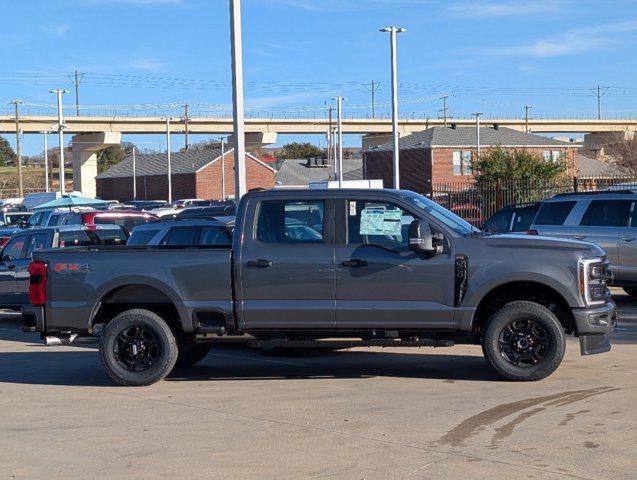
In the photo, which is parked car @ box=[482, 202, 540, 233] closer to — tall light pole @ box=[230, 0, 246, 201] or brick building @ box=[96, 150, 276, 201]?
tall light pole @ box=[230, 0, 246, 201]

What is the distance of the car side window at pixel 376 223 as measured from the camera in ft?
33.8

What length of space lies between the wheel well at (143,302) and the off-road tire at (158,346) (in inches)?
7.0

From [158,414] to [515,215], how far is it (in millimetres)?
13051

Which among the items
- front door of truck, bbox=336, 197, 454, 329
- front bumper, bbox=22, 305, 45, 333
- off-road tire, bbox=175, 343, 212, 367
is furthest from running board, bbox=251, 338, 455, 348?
front bumper, bbox=22, 305, 45, 333

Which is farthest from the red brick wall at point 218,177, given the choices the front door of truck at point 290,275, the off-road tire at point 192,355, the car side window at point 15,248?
the front door of truck at point 290,275

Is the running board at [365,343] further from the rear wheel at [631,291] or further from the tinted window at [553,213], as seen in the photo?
the rear wheel at [631,291]

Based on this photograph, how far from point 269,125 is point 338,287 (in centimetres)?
9080

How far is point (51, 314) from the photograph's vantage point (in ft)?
35.3

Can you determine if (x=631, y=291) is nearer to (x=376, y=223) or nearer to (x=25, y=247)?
(x=376, y=223)

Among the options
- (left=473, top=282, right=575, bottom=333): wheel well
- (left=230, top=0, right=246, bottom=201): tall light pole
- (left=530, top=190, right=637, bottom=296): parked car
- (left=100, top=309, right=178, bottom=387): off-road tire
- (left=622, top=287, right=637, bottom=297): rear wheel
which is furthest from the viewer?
(left=622, top=287, right=637, bottom=297): rear wheel

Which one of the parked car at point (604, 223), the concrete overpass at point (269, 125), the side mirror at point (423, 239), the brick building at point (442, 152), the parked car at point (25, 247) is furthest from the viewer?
the concrete overpass at point (269, 125)

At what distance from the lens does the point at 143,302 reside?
10.8 m

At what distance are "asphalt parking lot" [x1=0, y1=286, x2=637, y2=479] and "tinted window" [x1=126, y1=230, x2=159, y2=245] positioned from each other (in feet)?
11.7

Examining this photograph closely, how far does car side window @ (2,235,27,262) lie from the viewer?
1798cm
